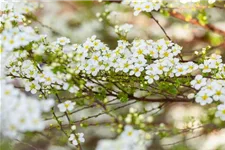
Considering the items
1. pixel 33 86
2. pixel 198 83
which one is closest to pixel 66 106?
pixel 33 86

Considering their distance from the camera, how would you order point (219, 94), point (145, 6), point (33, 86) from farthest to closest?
1. point (145, 6)
2. point (33, 86)
3. point (219, 94)

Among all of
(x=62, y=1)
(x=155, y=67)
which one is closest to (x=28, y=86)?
(x=155, y=67)

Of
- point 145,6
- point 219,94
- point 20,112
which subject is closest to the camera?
point 20,112

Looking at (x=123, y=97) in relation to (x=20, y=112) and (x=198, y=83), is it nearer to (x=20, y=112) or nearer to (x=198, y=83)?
(x=198, y=83)

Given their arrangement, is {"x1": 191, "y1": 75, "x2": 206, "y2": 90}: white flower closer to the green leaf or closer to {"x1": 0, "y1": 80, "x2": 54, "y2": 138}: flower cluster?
the green leaf

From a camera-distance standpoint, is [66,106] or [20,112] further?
[66,106]

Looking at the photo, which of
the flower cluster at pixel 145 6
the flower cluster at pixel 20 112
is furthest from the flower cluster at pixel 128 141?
the flower cluster at pixel 145 6

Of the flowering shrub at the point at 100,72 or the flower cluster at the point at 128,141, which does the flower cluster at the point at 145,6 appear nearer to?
the flowering shrub at the point at 100,72

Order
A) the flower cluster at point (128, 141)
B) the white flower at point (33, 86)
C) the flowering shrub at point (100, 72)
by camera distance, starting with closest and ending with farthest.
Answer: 1. the flower cluster at point (128, 141)
2. the flowering shrub at point (100, 72)
3. the white flower at point (33, 86)
